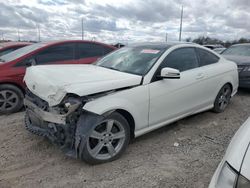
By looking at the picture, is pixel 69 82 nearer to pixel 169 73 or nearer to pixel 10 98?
pixel 169 73

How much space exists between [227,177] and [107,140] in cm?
185

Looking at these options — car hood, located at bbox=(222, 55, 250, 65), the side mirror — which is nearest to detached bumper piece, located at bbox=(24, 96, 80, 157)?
the side mirror

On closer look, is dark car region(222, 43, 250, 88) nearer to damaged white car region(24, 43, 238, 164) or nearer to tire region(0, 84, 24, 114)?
damaged white car region(24, 43, 238, 164)

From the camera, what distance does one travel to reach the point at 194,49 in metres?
4.66

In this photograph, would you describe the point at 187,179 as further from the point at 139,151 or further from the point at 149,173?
the point at 139,151

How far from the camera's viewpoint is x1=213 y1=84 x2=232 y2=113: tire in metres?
5.07

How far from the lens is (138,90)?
3.39m

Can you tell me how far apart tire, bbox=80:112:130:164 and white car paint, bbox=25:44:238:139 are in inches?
7.0

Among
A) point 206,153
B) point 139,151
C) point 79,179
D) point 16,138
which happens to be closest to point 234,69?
point 206,153

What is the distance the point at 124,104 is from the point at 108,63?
140 cm

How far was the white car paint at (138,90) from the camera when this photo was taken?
9.84 feet

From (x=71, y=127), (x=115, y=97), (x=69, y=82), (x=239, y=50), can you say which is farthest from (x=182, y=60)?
(x=239, y=50)

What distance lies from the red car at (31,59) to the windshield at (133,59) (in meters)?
1.84

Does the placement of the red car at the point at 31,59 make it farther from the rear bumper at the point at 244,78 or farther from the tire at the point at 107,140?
the rear bumper at the point at 244,78
